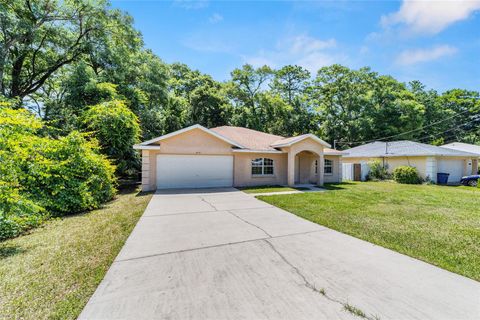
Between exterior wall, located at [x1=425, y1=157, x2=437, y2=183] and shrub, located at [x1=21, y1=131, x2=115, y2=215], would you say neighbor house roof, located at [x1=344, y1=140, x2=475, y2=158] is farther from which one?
shrub, located at [x1=21, y1=131, x2=115, y2=215]

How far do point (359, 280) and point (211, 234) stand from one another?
3.29 metres

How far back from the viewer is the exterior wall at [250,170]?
1438 cm

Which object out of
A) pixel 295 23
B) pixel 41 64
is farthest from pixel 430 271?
pixel 41 64

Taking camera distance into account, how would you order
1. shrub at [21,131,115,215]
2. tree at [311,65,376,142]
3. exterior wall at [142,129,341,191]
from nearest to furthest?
shrub at [21,131,115,215]
exterior wall at [142,129,341,191]
tree at [311,65,376,142]

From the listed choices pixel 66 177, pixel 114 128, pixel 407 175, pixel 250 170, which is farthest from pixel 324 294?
pixel 407 175

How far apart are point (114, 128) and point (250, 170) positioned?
29.6ft

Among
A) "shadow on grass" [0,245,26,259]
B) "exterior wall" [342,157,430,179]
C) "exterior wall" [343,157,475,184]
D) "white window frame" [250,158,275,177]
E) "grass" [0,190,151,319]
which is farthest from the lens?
"exterior wall" [342,157,430,179]

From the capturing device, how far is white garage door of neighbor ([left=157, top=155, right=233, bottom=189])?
12.7m

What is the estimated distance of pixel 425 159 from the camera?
17.7 m

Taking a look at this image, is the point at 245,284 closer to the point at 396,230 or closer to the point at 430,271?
the point at 430,271

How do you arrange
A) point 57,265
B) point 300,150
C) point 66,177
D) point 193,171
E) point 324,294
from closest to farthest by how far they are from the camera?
1. point 324,294
2. point 57,265
3. point 66,177
4. point 193,171
5. point 300,150

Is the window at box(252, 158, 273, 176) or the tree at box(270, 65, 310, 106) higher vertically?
the tree at box(270, 65, 310, 106)

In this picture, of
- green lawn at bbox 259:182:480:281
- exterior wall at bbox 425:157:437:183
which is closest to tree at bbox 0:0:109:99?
green lawn at bbox 259:182:480:281

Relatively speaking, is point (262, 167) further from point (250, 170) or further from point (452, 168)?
point (452, 168)
